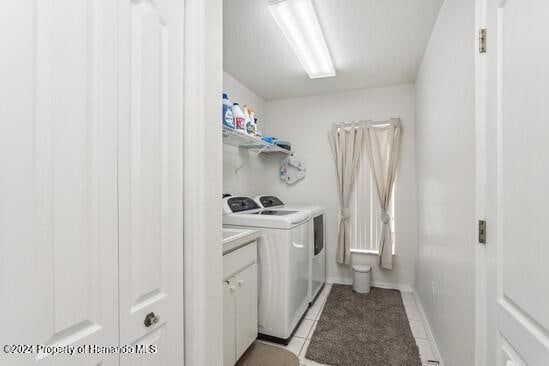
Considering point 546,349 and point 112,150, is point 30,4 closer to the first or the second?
point 112,150

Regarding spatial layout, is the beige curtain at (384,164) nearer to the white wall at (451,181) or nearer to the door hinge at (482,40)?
the white wall at (451,181)

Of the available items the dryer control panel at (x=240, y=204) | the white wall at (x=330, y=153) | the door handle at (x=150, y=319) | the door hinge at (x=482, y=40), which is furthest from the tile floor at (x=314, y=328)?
the door hinge at (x=482, y=40)

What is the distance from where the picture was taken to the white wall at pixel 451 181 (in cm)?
121

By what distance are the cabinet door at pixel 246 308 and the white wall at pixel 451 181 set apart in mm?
1246

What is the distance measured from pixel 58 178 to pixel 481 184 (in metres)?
1.36

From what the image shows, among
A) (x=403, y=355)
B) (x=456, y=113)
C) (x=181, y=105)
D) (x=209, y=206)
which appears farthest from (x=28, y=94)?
(x=403, y=355)

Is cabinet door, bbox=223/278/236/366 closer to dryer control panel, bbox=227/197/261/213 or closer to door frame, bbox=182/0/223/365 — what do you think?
door frame, bbox=182/0/223/365

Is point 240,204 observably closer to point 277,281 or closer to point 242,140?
point 242,140

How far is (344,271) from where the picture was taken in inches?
129

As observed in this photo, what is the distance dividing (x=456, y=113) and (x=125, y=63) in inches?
62.4

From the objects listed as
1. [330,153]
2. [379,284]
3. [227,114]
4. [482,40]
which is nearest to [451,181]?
[482,40]

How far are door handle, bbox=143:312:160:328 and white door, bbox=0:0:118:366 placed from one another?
104 mm

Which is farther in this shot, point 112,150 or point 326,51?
point 326,51

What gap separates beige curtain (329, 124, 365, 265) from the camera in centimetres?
316
